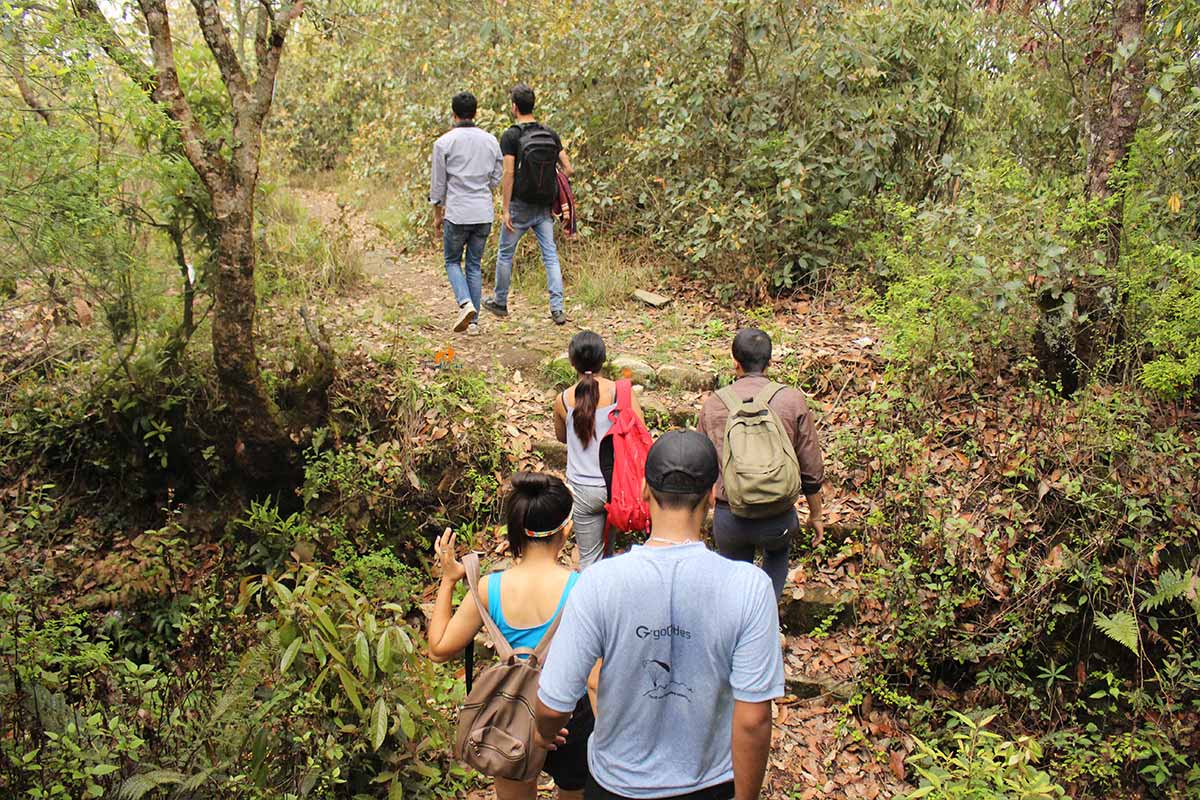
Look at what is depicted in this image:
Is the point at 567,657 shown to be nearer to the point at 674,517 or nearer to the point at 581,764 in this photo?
the point at 674,517

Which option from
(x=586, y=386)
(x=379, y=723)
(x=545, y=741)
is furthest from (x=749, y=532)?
(x=379, y=723)

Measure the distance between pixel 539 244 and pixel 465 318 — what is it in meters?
1.04

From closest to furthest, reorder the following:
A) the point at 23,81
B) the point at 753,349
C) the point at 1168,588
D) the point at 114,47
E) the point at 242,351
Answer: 1. the point at 753,349
2. the point at 1168,588
3. the point at 23,81
4. the point at 114,47
5. the point at 242,351

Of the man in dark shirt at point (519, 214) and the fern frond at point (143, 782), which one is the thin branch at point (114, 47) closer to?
the man in dark shirt at point (519, 214)

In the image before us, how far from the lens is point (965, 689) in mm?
5129

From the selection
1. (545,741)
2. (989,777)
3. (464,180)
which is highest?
(464,180)

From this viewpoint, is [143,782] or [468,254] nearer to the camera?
[143,782]

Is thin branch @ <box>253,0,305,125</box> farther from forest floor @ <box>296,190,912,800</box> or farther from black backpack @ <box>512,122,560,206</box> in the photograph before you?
forest floor @ <box>296,190,912,800</box>

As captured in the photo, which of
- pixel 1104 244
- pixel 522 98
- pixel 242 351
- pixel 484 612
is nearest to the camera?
pixel 484 612

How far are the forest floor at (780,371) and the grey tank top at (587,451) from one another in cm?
177

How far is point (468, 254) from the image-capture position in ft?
26.5

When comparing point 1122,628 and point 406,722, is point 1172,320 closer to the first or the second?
point 1122,628

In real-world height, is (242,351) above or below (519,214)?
below

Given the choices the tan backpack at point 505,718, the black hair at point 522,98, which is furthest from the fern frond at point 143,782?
the black hair at point 522,98
